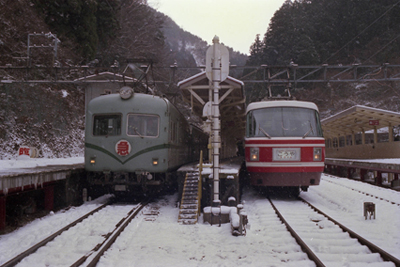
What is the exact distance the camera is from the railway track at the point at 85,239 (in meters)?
4.84

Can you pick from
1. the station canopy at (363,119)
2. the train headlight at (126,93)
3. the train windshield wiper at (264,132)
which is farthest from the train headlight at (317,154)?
the station canopy at (363,119)

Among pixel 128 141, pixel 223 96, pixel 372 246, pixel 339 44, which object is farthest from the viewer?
pixel 339 44

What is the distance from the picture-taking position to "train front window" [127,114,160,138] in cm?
973

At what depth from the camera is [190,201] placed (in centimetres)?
816

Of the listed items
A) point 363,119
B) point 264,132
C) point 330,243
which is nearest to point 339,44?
point 363,119

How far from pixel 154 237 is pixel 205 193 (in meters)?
3.32

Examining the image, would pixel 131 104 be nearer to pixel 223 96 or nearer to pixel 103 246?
pixel 223 96

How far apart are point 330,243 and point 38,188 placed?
20.4ft

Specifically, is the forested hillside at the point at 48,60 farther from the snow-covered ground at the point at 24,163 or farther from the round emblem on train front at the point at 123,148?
the round emblem on train front at the point at 123,148

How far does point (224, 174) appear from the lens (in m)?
8.93

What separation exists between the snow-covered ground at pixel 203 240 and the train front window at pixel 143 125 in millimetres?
2327

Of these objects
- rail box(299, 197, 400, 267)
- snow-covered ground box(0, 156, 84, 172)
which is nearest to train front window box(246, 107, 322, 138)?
rail box(299, 197, 400, 267)

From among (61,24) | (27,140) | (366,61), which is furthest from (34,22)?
(366,61)

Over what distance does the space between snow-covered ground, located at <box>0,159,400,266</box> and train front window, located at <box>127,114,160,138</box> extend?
2327mm
